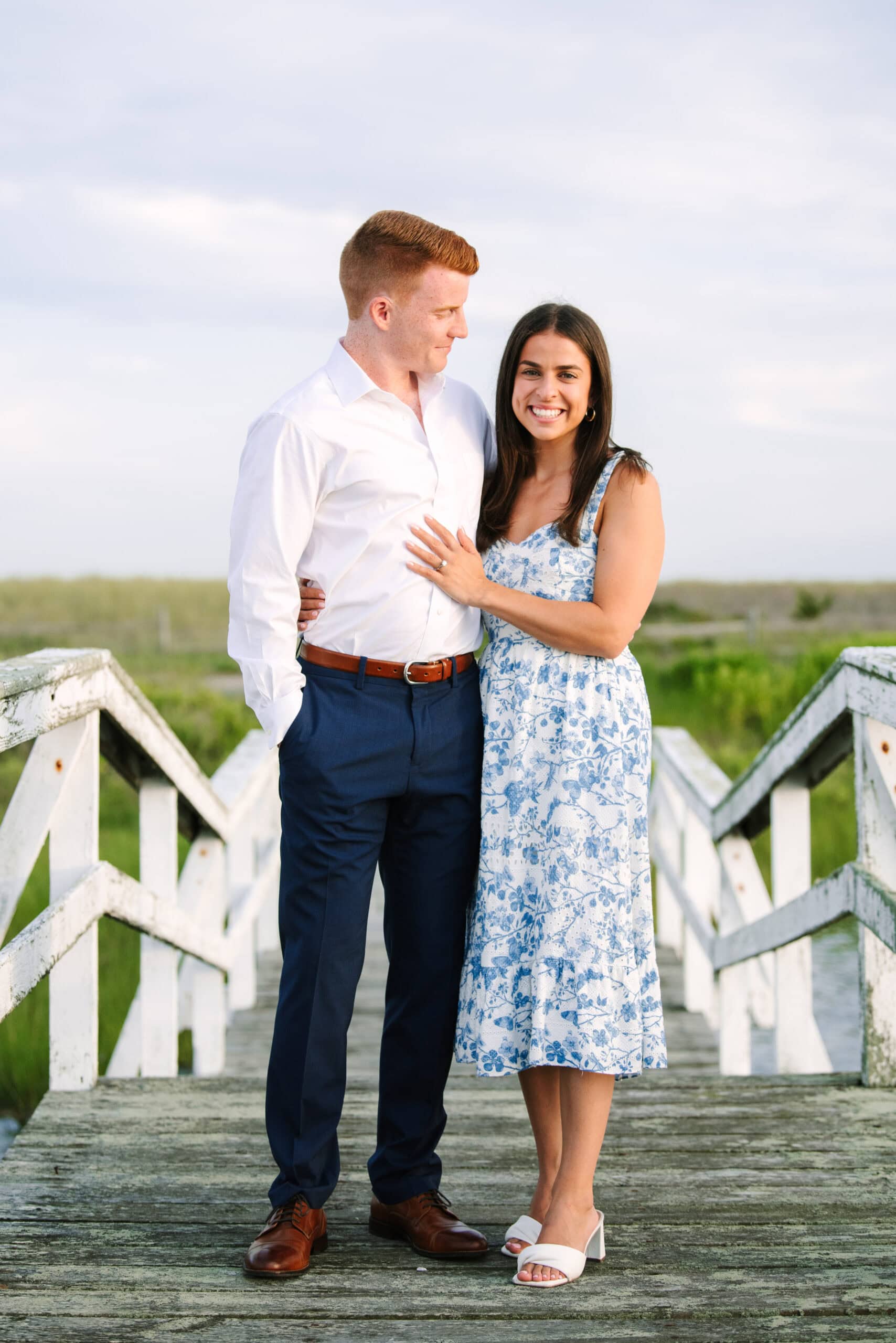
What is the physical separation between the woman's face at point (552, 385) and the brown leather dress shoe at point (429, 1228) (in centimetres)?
127

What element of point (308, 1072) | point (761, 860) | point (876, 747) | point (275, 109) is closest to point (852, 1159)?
point (876, 747)

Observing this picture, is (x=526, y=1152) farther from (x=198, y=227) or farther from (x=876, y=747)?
(x=198, y=227)

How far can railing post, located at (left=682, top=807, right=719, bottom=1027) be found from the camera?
441 cm

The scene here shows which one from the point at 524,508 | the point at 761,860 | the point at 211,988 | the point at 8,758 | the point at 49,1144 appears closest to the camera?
the point at 524,508

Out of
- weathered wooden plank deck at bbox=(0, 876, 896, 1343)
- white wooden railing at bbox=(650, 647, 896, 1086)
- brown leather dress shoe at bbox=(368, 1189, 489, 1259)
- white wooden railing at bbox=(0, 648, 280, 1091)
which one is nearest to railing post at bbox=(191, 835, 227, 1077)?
white wooden railing at bbox=(0, 648, 280, 1091)

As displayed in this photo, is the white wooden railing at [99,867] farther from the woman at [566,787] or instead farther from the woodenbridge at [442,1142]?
the woman at [566,787]

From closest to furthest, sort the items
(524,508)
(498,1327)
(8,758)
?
(498,1327), (524,508), (8,758)

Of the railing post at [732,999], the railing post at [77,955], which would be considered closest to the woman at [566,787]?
the railing post at [77,955]

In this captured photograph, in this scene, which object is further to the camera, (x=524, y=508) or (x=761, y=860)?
(x=761, y=860)

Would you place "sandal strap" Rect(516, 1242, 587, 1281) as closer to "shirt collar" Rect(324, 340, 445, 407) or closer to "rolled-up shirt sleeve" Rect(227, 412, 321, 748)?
"rolled-up shirt sleeve" Rect(227, 412, 321, 748)

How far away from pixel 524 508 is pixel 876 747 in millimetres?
881

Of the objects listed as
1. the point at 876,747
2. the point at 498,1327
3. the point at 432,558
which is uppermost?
the point at 432,558

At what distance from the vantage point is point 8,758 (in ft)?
36.8

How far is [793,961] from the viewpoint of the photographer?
10.2 feet
